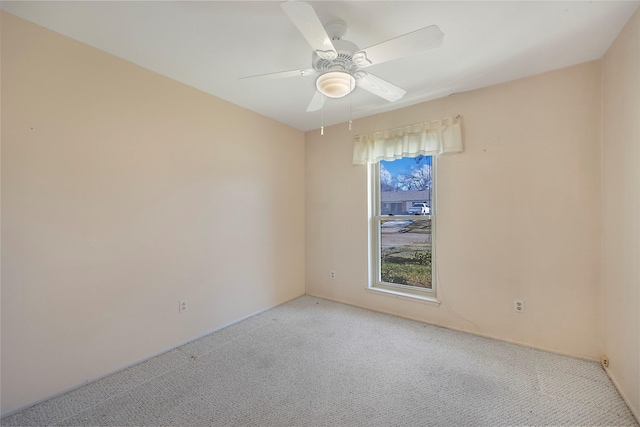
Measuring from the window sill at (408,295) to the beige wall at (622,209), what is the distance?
49.6 inches

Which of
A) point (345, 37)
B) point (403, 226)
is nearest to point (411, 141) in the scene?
point (403, 226)

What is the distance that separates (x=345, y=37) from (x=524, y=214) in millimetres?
2093

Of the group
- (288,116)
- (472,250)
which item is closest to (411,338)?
(472,250)

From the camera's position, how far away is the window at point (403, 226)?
115 inches

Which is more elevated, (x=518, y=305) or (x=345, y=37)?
(x=345, y=37)

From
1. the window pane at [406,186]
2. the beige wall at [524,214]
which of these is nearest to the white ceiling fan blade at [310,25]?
the beige wall at [524,214]

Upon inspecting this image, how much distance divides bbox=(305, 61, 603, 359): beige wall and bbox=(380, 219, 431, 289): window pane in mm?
213

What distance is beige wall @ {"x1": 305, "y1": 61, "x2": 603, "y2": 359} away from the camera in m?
2.07

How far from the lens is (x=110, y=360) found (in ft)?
6.37

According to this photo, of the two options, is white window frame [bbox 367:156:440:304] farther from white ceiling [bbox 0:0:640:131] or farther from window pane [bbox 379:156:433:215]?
white ceiling [bbox 0:0:640:131]

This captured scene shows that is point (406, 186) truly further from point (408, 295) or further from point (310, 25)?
point (310, 25)

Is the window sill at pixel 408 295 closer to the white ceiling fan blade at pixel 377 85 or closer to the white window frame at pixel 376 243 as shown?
the white window frame at pixel 376 243

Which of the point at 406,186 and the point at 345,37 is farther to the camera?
the point at 406,186

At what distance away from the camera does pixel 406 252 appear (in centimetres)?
311
